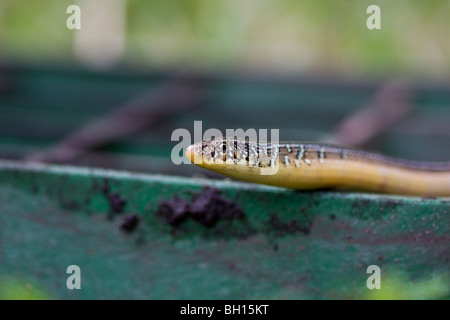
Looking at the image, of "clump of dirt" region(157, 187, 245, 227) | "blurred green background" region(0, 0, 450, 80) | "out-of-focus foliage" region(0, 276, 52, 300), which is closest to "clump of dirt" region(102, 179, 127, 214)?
"clump of dirt" region(157, 187, 245, 227)

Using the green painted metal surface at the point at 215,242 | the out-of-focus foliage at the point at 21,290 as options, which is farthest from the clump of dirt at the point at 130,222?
the out-of-focus foliage at the point at 21,290

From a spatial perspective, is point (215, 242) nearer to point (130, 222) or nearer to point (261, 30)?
point (130, 222)

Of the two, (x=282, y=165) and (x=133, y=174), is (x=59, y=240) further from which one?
(x=282, y=165)

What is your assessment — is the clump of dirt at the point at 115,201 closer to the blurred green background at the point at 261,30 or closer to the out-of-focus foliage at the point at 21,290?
the out-of-focus foliage at the point at 21,290

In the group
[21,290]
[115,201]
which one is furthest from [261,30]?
[21,290]

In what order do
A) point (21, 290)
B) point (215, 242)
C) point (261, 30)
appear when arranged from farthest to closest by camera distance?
point (261, 30) → point (21, 290) → point (215, 242)

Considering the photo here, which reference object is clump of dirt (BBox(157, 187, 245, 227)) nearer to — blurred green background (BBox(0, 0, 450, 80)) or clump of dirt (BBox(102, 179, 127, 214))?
clump of dirt (BBox(102, 179, 127, 214))
